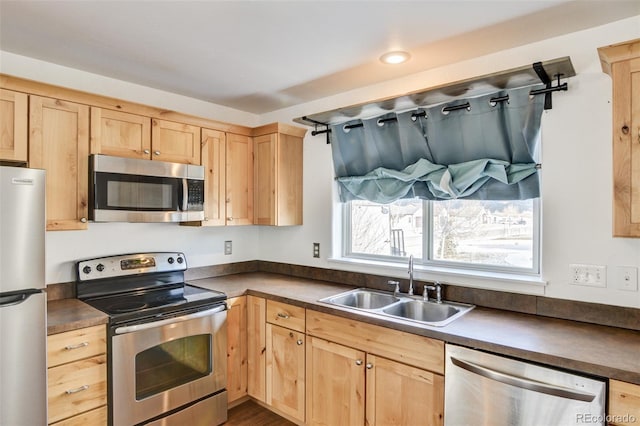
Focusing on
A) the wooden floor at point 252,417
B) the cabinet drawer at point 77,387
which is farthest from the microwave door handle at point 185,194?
the wooden floor at point 252,417

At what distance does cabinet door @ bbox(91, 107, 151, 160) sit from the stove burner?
0.93 meters

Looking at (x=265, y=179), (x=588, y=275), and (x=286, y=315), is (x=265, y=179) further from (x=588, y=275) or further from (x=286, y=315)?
(x=588, y=275)

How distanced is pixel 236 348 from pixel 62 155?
1.66 meters

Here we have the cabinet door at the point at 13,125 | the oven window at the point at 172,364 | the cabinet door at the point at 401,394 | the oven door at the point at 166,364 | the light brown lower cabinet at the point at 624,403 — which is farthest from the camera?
the oven window at the point at 172,364

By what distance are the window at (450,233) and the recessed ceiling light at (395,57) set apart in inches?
37.2

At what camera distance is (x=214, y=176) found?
286 centimetres

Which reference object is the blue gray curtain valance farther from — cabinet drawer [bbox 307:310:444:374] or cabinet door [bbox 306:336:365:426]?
cabinet door [bbox 306:336:365:426]

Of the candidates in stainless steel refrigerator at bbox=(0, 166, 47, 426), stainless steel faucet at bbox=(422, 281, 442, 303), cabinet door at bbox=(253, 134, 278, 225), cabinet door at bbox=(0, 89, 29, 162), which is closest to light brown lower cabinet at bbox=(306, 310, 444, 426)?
stainless steel faucet at bbox=(422, 281, 442, 303)

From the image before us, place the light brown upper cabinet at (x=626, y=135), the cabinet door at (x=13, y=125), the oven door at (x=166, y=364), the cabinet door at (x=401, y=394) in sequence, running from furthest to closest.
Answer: the oven door at (x=166, y=364), the cabinet door at (x=13, y=125), the cabinet door at (x=401, y=394), the light brown upper cabinet at (x=626, y=135)

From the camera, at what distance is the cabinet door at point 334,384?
2057 mm

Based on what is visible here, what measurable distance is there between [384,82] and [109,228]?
2.19 meters

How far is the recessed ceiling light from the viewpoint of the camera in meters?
2.15

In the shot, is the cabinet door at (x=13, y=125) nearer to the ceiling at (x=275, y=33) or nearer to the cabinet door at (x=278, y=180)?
the ceiling at (x=275, y=33)

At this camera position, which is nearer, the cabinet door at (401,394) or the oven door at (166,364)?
the cabinet door at (401,394)
